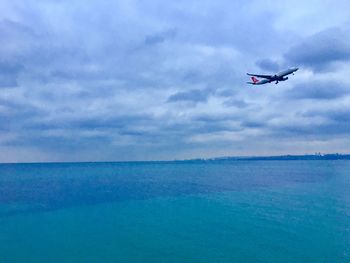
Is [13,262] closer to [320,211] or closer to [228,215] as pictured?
[228,215]

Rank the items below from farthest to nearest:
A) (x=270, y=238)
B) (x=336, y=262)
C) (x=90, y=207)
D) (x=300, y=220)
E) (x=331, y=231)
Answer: (x=90, y=207) → (x=300, y=220) → (x=331, y=231) → (x=270, y=238) → (x=336, y=262)

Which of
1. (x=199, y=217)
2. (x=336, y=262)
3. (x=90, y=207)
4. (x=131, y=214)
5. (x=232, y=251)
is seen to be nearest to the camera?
(x=336, y=262)

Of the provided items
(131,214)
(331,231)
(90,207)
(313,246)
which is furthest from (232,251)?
(90,207)

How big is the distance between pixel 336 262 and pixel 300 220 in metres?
17.5

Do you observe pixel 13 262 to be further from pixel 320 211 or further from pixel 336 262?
pixel 320 211

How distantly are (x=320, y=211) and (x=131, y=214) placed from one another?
33.5m

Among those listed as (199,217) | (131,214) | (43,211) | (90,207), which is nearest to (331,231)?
(199,217)

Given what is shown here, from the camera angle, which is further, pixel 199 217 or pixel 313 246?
pixel 199 217

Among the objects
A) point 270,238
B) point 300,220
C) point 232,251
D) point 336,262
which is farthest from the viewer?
point 300,220

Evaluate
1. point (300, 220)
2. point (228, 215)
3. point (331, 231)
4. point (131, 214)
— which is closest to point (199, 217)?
point (228, 215)

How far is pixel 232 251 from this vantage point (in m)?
35.4

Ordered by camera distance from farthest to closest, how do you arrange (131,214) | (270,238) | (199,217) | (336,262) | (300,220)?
(131,214) < (199,217) < (300,220) < (270,238) < (336,262)

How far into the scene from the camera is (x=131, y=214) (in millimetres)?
56688

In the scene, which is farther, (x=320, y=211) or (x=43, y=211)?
(x=43, y=211)
